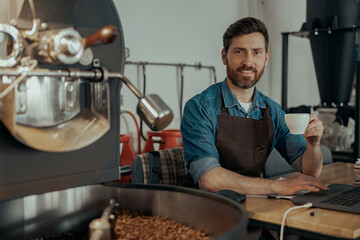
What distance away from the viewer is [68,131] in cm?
90

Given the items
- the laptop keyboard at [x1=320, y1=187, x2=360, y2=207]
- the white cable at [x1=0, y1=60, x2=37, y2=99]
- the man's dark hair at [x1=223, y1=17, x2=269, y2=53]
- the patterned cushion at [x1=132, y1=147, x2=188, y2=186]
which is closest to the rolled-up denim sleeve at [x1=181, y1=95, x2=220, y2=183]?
the patterned cushion at [x1=132, y1=147, x2=188, y2=186]

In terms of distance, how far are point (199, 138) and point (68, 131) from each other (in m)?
1.10

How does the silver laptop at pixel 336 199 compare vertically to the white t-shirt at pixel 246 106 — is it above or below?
below

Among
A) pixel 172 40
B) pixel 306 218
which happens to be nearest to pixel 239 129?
pixel 306 218

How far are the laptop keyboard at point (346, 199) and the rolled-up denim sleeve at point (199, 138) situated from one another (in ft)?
1.65

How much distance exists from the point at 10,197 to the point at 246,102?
1499mm

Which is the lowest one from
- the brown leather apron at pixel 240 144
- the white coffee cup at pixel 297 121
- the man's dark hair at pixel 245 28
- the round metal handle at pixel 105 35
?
the brown leather apron at pixel 240 144

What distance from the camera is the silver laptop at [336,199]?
1443mm

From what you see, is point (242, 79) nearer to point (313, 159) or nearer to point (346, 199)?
point (313, 159)

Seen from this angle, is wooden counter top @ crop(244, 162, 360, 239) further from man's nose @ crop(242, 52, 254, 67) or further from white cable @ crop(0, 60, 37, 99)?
white cable @ crop(0, 60, 37, 99)

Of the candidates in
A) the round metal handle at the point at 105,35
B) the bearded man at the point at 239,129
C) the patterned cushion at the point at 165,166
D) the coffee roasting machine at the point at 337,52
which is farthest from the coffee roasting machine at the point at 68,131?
the coffee roasting machine at the point at 337,52

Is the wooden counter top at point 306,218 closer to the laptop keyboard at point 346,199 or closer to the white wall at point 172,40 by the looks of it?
the laptop keyboard at point 346,199

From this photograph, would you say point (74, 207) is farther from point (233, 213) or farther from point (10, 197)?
point (233, 213)

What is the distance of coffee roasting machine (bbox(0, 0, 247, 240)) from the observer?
812 mm
